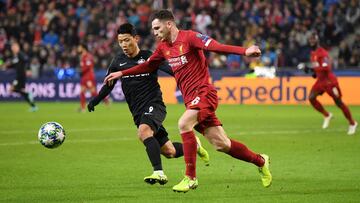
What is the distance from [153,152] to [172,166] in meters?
2.59

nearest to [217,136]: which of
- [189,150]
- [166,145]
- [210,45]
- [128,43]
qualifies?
[189,150]

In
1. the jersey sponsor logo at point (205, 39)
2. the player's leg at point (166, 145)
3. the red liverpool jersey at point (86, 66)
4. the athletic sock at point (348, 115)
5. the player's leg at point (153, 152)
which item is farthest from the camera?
the red liverpool jersey at point (86, 66)

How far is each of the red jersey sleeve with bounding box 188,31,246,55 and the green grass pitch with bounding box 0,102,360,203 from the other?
1.75 metres

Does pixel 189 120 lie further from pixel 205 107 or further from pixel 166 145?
pixel 166 145

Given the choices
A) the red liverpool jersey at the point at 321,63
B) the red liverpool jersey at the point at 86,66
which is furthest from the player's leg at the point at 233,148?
the red liverpool jersey at the point at 86,66

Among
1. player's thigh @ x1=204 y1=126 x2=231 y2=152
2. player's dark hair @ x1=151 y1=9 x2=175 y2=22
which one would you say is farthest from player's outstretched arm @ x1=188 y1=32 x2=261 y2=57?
player's thigh @ x1=204 y1=126 x2=231 y2=152

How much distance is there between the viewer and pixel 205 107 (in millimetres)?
9805

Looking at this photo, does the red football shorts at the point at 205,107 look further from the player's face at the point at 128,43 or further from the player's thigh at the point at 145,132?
the player's face at the point at 128,43

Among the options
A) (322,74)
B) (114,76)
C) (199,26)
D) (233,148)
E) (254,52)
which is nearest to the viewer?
(254,52)

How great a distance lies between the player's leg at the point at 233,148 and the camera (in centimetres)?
996

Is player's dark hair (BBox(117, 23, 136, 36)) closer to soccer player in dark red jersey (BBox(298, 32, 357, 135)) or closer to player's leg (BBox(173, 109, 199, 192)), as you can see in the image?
player's leg (BBox(173, 109, 199, 192))

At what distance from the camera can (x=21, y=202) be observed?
9.30 meters

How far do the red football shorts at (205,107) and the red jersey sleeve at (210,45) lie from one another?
63 centimetres

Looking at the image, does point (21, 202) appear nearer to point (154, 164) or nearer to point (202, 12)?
point (154, 164)
